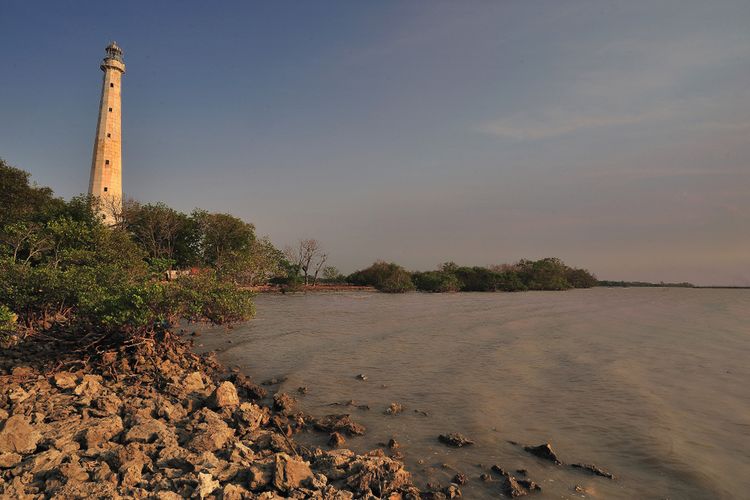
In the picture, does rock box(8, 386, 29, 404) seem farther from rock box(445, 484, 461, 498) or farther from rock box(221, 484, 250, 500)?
rock box(445, 484, 461, 498)

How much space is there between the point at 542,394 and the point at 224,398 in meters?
8.32

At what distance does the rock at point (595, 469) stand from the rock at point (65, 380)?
35.9ft

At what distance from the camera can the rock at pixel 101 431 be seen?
6.61 meters

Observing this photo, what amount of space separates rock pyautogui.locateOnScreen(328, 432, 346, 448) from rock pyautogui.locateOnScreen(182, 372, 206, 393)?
4.21 meters

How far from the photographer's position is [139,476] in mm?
5562

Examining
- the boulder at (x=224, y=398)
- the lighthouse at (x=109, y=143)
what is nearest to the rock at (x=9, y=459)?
the boulder at (x=224, y=398)

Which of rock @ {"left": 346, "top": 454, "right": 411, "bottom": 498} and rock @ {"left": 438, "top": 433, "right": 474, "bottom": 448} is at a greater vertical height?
rock @ {"left": 346, "top": 454, "right": 411, "bottom": 498}

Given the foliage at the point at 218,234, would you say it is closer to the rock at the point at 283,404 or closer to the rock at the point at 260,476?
the rock at the point at 283,404

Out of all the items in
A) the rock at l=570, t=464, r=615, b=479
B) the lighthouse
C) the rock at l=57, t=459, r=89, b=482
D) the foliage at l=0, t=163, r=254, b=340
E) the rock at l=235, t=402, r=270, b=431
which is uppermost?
the lighthouse

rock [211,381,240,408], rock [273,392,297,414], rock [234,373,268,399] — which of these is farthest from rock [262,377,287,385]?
rock [211,381,240,408]

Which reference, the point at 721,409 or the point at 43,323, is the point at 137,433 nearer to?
the point at 43,323

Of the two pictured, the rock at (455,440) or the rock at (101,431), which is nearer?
the rock at (101,431)

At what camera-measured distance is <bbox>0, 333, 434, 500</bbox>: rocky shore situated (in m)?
5.34

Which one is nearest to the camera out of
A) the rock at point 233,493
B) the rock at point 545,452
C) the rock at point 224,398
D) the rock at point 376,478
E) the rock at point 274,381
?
the rock at point 233,493
